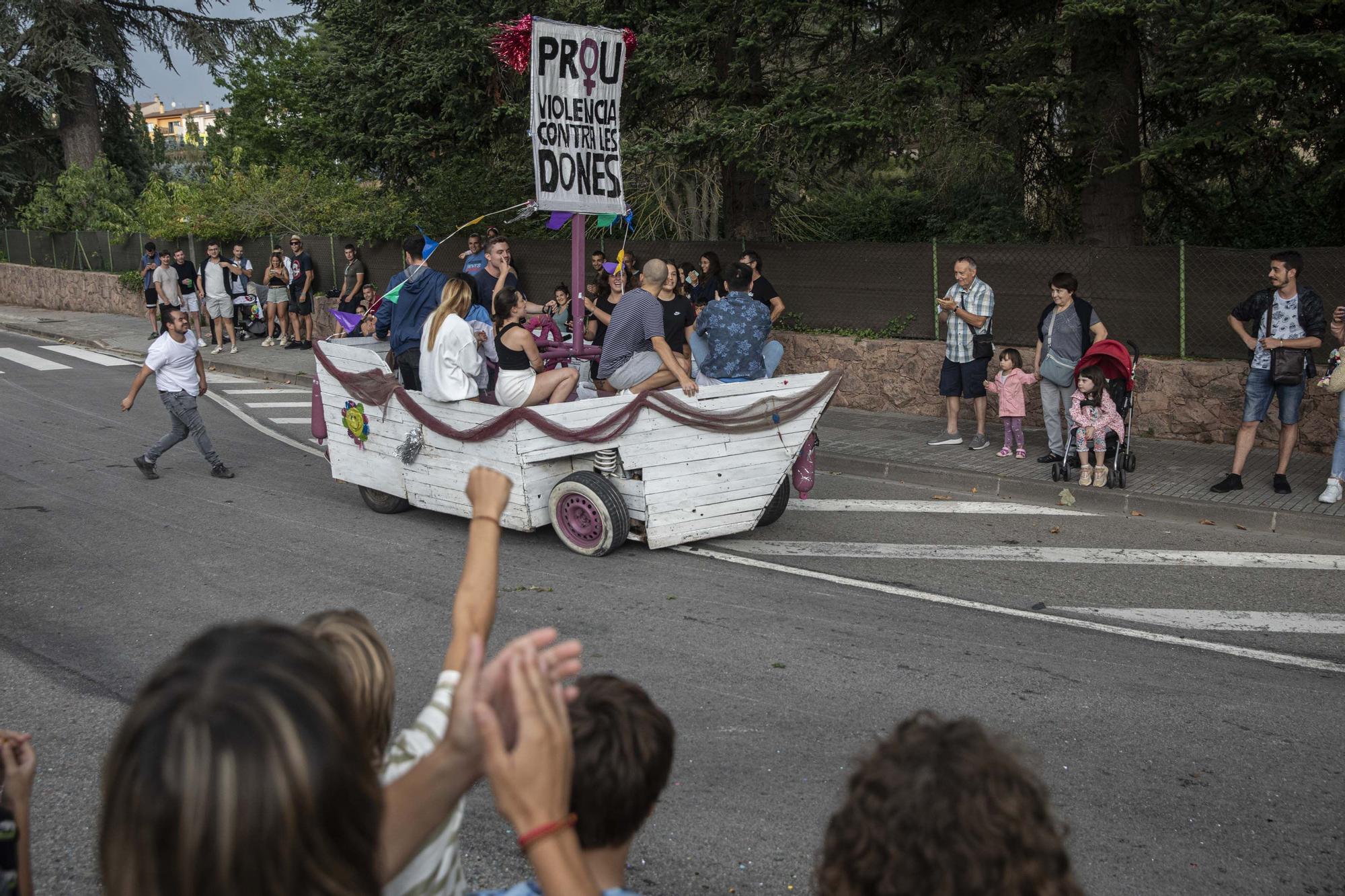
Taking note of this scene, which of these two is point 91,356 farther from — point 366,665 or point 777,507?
point 366,665

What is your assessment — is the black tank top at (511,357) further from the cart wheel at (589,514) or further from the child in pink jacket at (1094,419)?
the child in pink jacket at (1094,419)

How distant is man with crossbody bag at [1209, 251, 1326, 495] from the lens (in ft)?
31.2

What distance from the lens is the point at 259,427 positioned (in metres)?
13.7

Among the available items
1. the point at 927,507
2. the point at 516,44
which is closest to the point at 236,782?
the point at 927,507

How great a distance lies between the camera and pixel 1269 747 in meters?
5.16

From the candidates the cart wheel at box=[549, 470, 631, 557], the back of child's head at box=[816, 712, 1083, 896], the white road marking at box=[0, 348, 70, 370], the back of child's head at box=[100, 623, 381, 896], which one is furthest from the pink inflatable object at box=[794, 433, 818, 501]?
the white road marking at box=[0, 348, 70, 370]

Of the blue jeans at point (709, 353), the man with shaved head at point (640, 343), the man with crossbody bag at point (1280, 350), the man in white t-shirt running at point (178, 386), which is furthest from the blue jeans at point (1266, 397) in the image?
the man in white t-shirt running at point (178, 386)

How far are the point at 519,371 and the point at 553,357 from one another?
837 mm

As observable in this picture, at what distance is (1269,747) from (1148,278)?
27.4 ft

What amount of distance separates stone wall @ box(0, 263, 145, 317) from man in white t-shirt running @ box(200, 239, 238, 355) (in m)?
6.81

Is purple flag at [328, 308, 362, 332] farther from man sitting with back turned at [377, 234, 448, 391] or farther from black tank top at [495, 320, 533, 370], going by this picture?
black tank top at [495, 320, 533, 370]

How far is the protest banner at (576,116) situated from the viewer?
31.6ft

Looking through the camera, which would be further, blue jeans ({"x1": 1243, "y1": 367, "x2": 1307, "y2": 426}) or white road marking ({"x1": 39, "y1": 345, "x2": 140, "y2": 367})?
white road marking ({"x1": 39, "y1": 345, "x2": 140, "y2": 367})

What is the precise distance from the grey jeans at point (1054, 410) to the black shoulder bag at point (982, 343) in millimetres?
1109
